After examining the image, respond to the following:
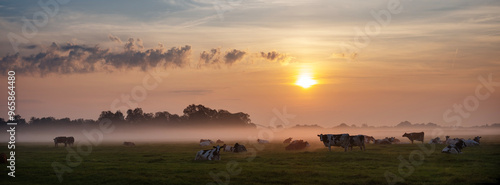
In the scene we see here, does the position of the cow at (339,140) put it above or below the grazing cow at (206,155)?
above

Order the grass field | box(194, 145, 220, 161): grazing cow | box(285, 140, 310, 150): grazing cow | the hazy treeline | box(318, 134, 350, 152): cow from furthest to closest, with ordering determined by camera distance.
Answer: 1. the hazy treeline
2. box(285, 140, 310, 150): grazing cow
3. box(318, 134, 350, 152): cow
4. box(194, 145, 220, 161): grazing cow
5. the grass field

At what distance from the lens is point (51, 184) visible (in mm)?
25000

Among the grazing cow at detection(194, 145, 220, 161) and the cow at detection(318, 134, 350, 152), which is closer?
the grazing cow at detection(194, 145, 220, 161)

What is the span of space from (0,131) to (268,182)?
499ft

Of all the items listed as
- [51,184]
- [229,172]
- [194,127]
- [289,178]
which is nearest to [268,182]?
[289,178]

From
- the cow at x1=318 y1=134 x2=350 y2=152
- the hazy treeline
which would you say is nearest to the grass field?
the cow at x1=318 y1=134 x2=350 y2=152

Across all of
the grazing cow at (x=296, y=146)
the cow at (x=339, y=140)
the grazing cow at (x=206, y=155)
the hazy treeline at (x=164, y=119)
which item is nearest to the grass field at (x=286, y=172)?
the grazing cow at (x=206, y=155)

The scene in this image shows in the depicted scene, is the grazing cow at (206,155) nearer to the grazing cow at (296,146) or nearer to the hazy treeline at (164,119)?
the grazing cow at (296,146)

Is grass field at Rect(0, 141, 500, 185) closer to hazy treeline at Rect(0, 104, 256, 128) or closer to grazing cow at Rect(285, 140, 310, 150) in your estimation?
grazing cow at Rect(285, 140, 310, 150)

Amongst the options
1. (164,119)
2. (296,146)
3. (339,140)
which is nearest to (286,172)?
(339,140)

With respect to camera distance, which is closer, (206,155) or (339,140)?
(206,155)

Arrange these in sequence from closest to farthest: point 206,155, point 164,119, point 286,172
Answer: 1. point 286,172
2. point 206,155
3. point 164,119

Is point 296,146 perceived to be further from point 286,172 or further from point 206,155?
point 286,172

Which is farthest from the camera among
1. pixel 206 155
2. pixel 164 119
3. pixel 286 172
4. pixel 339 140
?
pixel 164 119
